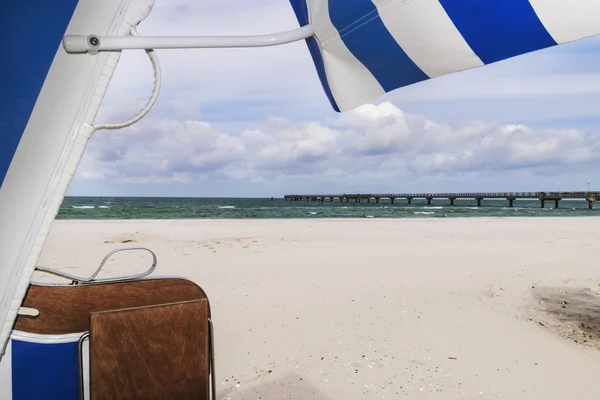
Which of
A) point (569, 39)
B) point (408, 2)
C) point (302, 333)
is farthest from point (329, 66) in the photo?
point (302, 333)

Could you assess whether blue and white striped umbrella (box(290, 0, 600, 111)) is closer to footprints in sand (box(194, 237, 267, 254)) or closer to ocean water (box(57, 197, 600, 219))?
footprints in sand (box(194, 237, 267, 254))

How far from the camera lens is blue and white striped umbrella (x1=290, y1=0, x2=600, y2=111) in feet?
3.99

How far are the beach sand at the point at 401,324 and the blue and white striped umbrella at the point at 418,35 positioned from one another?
8.03 ft

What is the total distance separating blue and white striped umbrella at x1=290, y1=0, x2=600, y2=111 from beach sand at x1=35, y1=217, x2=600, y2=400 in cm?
245

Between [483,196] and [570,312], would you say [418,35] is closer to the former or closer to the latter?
[570,312]

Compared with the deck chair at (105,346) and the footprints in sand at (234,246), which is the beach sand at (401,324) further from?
the deck chair at (105,346)

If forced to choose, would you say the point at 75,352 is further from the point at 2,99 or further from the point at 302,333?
the point at 302,333

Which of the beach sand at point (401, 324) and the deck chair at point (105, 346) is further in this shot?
the beach sand at point (401, 324)

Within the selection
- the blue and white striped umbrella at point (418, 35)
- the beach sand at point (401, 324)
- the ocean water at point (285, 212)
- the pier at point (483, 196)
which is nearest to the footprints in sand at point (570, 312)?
the beach sand at point (401, 324)

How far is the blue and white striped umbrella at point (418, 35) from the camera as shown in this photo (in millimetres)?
1216

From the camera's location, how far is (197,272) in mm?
7449

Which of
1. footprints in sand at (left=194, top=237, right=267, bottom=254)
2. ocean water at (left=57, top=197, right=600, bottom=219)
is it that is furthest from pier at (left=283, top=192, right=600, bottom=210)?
footprints in sand at (left=194, top=237, right=267, bottom=254)

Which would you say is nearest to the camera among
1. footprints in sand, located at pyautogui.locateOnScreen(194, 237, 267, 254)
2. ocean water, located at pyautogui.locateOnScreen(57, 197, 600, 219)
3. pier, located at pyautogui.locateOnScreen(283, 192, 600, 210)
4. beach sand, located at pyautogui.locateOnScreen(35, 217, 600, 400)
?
beach sand, located at pyautogui.locateOnScreen(35, 217, 600, 400)

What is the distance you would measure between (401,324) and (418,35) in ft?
12.3
